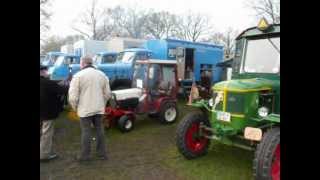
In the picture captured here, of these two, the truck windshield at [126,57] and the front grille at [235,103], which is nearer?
the front grille at [235,103]

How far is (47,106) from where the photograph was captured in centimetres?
543

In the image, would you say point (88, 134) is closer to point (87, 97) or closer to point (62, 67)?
point (87, 97)

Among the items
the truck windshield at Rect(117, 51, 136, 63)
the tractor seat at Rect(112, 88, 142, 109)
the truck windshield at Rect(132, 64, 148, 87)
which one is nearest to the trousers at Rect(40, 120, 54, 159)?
the tractor seat at Rect(112, 88, 142, 109)

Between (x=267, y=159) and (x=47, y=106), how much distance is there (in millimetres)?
3261

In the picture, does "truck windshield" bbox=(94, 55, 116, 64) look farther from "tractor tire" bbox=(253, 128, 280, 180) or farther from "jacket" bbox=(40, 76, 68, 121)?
"tractor tire" bbox=(253, 128, 280, 180)

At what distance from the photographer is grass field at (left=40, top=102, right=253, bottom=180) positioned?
493cm

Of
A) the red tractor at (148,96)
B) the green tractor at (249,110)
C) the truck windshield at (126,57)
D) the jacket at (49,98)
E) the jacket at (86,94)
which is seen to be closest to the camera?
the green tractor at (249,110)

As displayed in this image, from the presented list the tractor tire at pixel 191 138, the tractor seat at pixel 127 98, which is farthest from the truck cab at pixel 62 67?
the tractor tire at pixel 191 138

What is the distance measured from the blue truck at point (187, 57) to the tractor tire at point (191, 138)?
7.02m

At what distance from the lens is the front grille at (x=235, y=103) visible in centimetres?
492

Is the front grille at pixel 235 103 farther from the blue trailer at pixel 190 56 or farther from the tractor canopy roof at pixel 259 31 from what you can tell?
the blue trailer at pixel 190 56
